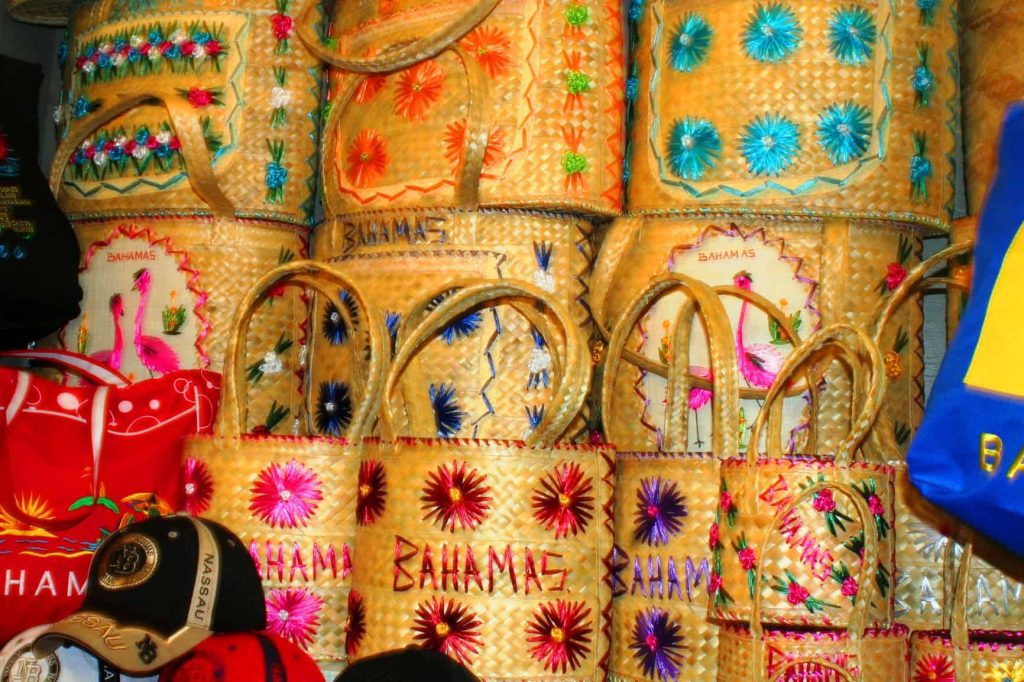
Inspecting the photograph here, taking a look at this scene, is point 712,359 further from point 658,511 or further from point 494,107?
point 494,107

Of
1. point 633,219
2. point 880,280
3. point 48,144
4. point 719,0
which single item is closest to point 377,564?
point 633,219

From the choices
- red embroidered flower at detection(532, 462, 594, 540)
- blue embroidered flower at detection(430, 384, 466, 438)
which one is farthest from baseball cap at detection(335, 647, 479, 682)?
blue embroidered flower at detection(430, 384, 466, 438)

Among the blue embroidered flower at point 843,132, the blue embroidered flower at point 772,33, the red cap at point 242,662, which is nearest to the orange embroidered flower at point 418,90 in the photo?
the blue embroidered flower at point 772,33

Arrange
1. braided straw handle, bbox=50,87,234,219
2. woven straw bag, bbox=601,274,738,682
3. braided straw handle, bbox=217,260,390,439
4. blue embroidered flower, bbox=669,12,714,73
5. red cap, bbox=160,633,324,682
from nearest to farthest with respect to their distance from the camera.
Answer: red cap, bbox=160,633,324,682, woven straw bag, bbox=601,274,738,682, braided straw handle, bbox=217,260,390,439, blue embroidered flower, bbox=669,12,714,73, braided straw handle, bbox=50,87,234,219

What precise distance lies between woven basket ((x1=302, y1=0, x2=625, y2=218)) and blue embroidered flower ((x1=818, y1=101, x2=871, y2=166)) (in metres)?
0.36

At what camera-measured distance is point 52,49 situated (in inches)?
111

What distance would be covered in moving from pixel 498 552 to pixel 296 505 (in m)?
0.34

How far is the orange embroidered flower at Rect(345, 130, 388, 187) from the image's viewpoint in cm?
219

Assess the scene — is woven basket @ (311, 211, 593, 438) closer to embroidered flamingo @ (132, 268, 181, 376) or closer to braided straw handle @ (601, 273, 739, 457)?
braided straw handle @ (601, 273, 739, 457)

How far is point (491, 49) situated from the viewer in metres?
2.12

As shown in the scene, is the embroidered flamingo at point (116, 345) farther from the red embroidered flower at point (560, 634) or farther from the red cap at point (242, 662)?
the red embroidered flower at point (560, 634)

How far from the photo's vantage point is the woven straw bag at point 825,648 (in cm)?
154

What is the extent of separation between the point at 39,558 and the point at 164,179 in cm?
75

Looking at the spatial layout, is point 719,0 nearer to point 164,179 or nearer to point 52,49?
point 164,179
